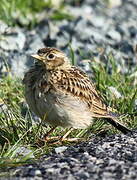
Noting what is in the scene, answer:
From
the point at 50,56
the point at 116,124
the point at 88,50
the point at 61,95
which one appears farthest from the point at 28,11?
the point at 61,95

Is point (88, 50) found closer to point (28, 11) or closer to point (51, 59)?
point (28, 11)

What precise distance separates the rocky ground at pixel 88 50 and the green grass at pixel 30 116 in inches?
9.6

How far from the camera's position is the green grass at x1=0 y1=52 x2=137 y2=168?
675 centimetres

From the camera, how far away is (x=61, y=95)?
23.9ft

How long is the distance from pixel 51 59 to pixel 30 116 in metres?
0.76

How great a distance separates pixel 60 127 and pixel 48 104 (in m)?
1.07

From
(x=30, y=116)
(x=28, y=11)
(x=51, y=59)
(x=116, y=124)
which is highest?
(x=28, y=11)

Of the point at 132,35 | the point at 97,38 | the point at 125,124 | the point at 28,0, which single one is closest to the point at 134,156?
the point at 125,124

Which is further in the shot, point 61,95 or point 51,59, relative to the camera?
point 51,59

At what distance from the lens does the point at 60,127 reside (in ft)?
26.8

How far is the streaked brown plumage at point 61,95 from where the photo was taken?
720 cm

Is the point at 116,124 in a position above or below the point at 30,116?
below

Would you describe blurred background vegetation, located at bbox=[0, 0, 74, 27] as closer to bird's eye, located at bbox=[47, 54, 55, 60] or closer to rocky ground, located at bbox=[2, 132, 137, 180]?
bird's eye, located at bbox=[47, 54, 55, 60]

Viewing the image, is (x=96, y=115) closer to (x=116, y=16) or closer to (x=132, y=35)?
(x=132, y=35)
